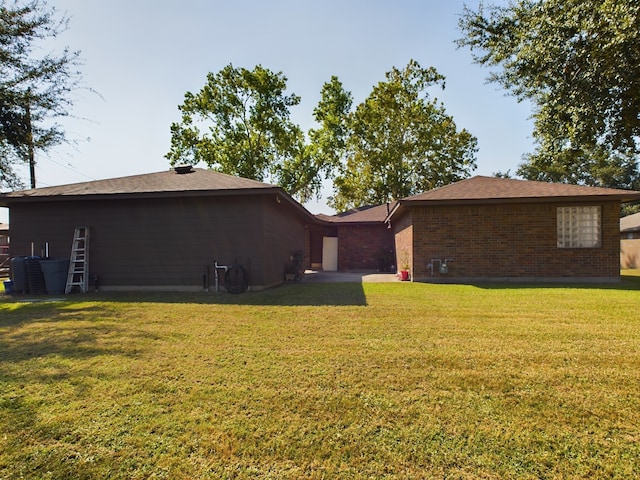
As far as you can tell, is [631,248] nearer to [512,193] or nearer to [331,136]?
[512,193]

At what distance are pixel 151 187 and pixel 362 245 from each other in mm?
11021

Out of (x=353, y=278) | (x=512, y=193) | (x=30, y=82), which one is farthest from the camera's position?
(x=30, y=82)

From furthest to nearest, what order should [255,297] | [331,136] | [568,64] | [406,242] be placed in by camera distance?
[331,136], [406,242], [255,297], [568,64]

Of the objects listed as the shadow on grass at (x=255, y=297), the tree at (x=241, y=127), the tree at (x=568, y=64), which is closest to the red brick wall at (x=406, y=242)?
the shadow on grass at (x=255, y=297)

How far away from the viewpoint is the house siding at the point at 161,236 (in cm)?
909

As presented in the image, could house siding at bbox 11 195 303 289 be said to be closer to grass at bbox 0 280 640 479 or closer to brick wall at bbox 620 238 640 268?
grass at bbox 0 280 640 479

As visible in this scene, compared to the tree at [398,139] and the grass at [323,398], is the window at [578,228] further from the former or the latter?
the tree at [398,139]

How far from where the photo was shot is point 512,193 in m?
10.5

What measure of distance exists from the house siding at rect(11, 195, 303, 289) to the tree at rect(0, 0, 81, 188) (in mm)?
6332

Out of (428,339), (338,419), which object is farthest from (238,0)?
(338,419)

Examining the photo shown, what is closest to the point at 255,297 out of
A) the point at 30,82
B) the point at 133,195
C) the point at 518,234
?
the point at 133,195

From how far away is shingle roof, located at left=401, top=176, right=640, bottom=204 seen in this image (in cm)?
1002

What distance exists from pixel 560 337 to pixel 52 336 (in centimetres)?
669

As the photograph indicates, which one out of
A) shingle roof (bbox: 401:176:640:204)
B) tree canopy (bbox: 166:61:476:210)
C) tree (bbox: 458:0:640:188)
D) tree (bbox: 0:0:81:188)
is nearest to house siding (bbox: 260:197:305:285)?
shingle roof (bbox: 401:176:640:204)
